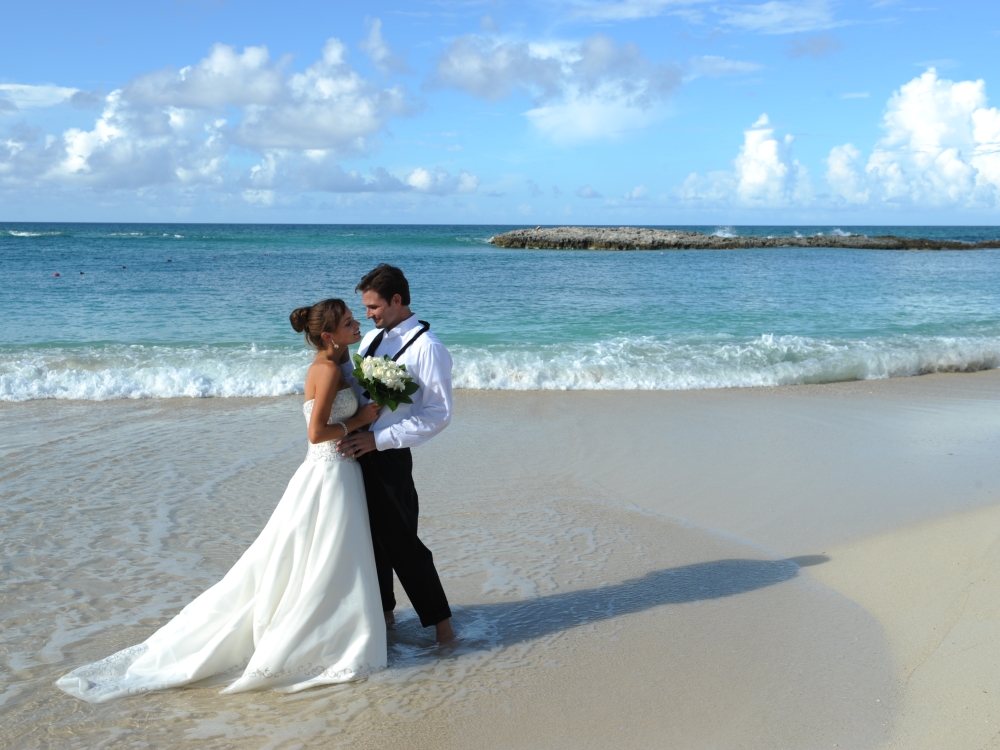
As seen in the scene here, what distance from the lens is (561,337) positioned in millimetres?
16109

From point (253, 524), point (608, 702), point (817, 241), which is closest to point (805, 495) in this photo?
point (608, 702)

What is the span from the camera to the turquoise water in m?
12.1

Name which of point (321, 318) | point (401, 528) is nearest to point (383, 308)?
point (321, 318)

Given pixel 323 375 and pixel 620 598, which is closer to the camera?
pixel 323 375

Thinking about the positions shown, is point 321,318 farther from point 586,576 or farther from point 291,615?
point 586,576

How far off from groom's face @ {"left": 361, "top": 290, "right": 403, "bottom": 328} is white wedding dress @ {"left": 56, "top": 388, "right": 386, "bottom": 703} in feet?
2.30

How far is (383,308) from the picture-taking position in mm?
4105

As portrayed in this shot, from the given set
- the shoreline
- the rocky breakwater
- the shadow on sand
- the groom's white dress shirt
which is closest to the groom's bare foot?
the shadow on sand

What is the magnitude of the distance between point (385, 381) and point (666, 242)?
55511 mm

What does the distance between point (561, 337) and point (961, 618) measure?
Result: 11897 mm

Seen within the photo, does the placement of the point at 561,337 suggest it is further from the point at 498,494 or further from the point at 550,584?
the point at 550,584

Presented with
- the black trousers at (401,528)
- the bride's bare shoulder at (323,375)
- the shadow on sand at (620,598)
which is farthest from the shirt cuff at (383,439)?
the shadow on sand at (620,598)

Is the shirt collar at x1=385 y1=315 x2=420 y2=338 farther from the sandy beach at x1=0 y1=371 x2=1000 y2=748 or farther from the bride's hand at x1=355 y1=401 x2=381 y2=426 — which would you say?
the sandy beach at x1=0 y1=371 x2=1000 y2=748

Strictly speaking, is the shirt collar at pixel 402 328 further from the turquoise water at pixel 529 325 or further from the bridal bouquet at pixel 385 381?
the turquoise water at pixel 529 325
